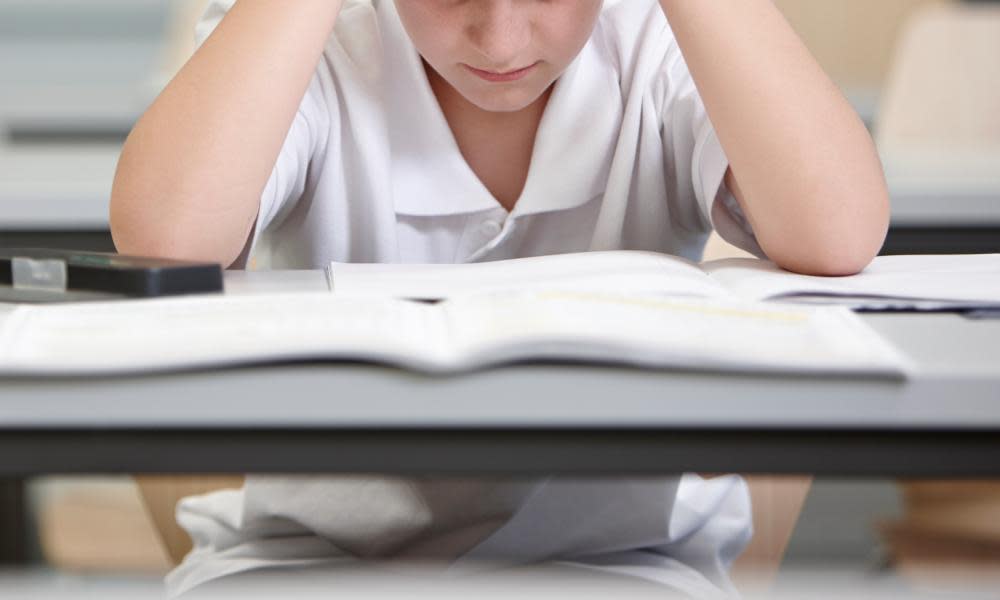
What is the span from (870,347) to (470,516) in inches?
15.4

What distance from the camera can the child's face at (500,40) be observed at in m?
0.82

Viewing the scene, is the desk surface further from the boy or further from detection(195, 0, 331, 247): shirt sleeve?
detection(195, 0, 331, 247): shirt sleeve

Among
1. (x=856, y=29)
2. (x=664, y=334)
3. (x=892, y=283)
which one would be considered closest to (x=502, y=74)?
(x=892, y=283)

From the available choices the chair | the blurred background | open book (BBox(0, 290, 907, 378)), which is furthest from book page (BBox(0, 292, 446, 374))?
the chair

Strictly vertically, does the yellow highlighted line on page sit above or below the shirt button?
below

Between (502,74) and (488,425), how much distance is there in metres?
0.45

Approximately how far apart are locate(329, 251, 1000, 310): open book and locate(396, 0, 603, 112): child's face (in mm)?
145

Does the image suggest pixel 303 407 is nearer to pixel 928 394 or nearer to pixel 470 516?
pixel 928 394

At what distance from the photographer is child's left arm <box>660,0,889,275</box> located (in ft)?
2.77

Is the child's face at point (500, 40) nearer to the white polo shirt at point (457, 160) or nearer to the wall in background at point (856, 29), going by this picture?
the white polo shirt at point (457, 160)

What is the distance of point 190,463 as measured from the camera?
1.49ft

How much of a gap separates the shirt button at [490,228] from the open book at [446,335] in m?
0.43

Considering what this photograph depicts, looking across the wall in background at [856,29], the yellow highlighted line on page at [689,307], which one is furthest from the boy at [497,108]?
the wall in background at [856,29]

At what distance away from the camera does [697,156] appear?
977mm
